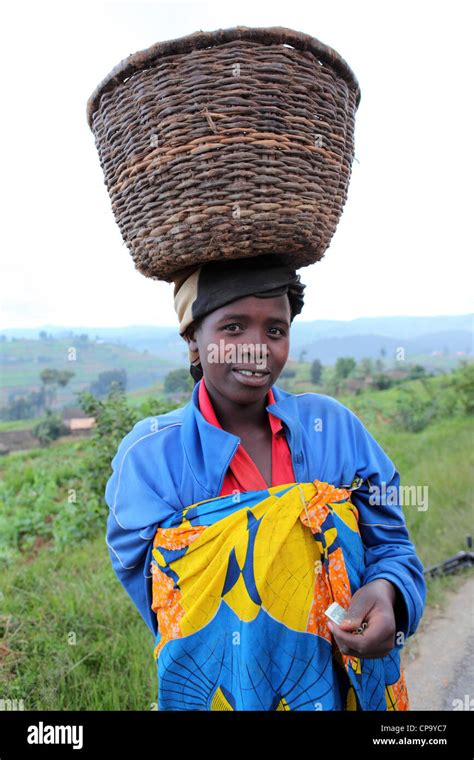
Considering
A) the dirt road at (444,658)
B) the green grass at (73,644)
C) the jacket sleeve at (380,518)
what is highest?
the jacket sleeve at (380,518)

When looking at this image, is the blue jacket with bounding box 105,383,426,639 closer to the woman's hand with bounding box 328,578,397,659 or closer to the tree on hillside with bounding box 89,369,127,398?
the woman's hand with bounding box 328,578,397,659

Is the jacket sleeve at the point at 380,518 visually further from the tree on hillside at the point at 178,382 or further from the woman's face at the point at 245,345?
the tree on hillside at the point at 178,382

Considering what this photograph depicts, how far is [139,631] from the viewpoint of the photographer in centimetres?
314

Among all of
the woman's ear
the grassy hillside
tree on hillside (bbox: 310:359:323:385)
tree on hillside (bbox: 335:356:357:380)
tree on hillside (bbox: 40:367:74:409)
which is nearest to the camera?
the woman's ear

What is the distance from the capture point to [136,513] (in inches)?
64.2

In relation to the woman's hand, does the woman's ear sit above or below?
above

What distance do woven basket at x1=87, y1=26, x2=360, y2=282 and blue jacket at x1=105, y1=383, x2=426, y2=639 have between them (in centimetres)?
48

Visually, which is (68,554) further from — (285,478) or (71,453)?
(285,478)

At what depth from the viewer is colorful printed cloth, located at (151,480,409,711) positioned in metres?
1.52

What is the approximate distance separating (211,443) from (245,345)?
0.28 metres

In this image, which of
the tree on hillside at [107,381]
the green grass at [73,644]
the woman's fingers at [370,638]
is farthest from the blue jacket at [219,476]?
the tree on hillside at [107,381]

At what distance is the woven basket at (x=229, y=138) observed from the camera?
1440 millimetres

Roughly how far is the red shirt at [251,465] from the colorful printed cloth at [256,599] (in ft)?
0.33

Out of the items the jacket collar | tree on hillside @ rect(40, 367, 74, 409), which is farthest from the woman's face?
tree on hillside @ rect(40, 367, 74, 409)
